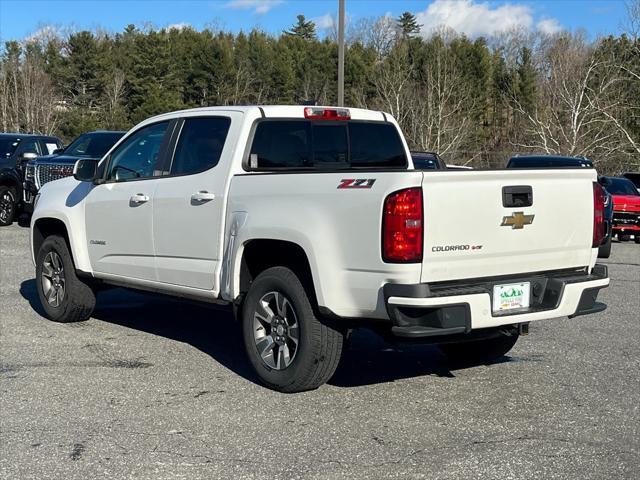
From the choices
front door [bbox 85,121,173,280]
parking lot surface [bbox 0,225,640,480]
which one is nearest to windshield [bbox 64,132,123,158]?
parking lot surface [bbox 0,225,640,480]

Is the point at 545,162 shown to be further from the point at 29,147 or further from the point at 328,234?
the point at 328,234

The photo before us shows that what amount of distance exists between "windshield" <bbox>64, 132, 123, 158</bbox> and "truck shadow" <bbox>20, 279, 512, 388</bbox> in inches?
261

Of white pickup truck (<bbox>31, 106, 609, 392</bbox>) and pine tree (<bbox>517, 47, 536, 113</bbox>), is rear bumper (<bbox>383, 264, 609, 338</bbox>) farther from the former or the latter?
pine tree (<bbox>517, 47, 536, 113</bbox>)

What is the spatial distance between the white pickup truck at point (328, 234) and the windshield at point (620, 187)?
1480 centimetres

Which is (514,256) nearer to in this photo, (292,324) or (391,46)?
(292,324)

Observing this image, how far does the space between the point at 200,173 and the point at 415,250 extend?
2173 mm

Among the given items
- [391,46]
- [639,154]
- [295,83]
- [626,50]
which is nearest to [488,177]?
[639,154]

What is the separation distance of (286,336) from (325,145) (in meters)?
1.80

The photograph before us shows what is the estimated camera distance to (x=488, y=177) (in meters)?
5.09

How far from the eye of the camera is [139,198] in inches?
269

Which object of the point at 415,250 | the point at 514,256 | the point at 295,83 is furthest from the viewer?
the point at 295,83

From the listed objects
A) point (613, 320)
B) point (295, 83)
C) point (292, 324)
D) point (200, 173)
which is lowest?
point (613, 320)

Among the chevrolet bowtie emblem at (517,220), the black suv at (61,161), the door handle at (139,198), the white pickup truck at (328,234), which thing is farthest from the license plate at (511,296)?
the black suv at (61,161)

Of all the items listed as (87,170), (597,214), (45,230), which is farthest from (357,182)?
(45,230)
